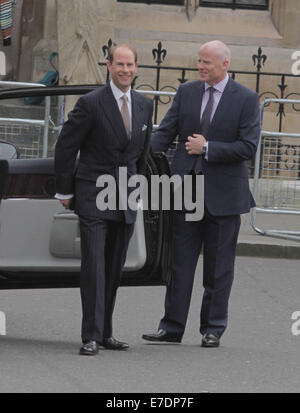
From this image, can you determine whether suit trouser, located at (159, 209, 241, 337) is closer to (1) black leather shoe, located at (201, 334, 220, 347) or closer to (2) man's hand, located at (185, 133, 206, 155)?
(1) black leather shoe, located at (201, 334, 220, 347)

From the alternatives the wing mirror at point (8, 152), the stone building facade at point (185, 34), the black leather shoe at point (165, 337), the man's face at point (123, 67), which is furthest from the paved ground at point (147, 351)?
the stone building facade at point (185, 34)

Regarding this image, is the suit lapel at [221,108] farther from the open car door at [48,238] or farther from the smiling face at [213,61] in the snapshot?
the open car door at [48,238]

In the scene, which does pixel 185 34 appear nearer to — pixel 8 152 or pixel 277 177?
pixel 277 177

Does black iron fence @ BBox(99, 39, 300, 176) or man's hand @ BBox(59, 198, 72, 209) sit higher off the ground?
black iron fence @ BBox(99, 39, 300, 176)

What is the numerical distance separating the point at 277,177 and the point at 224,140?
5817 mm

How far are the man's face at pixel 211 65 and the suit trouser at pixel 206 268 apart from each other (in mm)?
843

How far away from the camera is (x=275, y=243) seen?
1396 centimetres

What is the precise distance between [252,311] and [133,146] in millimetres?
2496

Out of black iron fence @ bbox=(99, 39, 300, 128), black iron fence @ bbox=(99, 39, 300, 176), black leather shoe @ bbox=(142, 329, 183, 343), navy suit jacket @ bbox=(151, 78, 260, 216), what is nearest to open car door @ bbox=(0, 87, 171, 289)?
navy suit jacket @ bbox=(151, 78, 260, 216)

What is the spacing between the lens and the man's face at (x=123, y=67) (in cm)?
848

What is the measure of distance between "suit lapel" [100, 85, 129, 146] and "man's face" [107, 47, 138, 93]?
4.2 inches

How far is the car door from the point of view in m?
9.02

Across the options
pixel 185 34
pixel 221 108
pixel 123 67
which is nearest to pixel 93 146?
pixel 123 67

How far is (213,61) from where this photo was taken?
29.3 feet
